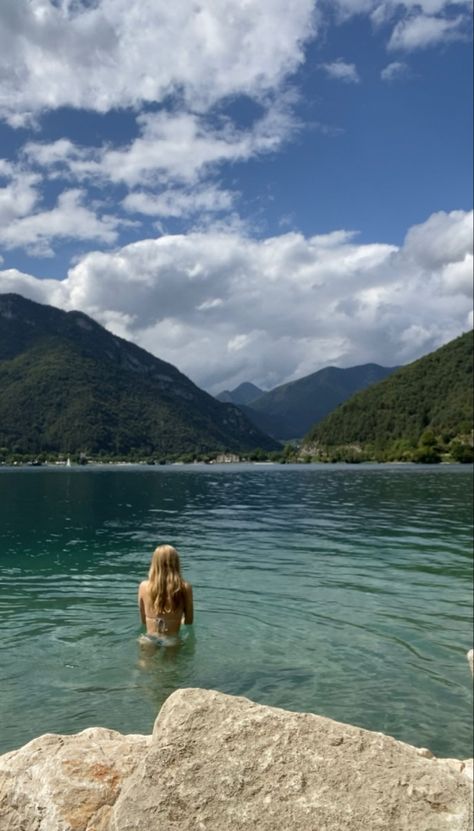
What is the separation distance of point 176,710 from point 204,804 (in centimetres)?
75

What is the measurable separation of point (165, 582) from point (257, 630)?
388 centimetres

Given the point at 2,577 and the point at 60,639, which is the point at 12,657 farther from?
the point at 2,577

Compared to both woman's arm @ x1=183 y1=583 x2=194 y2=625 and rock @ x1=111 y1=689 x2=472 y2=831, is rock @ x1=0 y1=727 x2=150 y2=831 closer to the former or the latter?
rock @ x1=111 y1=689 x2=472 y2=831

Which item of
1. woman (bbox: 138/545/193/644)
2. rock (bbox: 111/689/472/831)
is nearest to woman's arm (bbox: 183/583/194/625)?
woman (bbox: 138/545/193/644)

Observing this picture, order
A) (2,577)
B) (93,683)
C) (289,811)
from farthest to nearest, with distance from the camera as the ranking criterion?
(2,577), (93,683), (289,811)

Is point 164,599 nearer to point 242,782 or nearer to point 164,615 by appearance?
point 164,615

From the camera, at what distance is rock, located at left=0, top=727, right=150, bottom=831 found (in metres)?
4.81

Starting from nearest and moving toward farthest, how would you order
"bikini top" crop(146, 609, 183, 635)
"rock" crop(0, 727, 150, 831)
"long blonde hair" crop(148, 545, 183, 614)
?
1. "rock" crop(0, 727, 150, 831)
2. "long blonde hair" crop(148, 545, 183, 614)
3. "bikini top" crop(146, 609, 183, 635)

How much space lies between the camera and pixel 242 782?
4.38 meters

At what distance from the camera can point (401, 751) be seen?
4.68 meters

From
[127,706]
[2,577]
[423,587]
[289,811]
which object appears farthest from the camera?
[2,577]

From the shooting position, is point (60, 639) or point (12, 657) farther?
point (60, 639)

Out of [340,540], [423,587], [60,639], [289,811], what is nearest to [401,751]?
[289,811]

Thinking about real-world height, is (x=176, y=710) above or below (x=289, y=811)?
above
